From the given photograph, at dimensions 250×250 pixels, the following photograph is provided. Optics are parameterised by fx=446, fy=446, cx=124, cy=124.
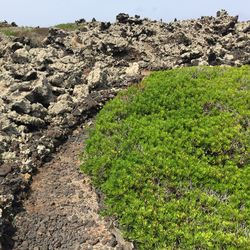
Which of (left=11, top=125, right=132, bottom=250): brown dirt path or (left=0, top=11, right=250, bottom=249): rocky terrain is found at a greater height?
(left=0, top=11, right=250, bottom=249): rocky terrain

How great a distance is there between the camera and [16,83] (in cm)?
2947

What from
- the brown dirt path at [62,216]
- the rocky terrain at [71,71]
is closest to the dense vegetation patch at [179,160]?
the brown dirt path at [62,216]

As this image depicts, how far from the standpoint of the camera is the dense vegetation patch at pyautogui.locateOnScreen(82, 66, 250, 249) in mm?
17719

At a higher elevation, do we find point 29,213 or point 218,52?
point 218,52

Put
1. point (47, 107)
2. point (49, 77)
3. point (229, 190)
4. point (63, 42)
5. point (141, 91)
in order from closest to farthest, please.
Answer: point (229, 190)
point (141, 91)
point (47, 107)
point (49, 77)
point (63, 42)

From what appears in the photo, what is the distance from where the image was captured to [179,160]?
2092 centimetres

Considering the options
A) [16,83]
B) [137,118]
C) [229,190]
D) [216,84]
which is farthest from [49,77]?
[229,190]

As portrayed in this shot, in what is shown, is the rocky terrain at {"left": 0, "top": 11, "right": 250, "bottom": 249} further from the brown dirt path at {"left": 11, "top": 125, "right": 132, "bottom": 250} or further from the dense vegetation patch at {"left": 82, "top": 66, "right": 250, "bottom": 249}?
the dense vegetation patch at {"left": 82, "top": 66, "right": 250, "bottom": 249}

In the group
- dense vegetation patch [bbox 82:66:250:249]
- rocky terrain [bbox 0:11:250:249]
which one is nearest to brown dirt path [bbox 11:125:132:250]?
rocky terrain [bbox 0:11:250:249]

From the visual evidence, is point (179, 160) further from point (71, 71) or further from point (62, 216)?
point (71, 71)

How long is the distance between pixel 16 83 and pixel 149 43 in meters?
22.4

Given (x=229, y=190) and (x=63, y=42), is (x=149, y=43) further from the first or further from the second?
(x=229, y=190)

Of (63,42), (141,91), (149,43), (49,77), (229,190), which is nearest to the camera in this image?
(229,190)

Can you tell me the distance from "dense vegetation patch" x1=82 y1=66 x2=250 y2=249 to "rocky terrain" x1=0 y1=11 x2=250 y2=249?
11.3 feet
